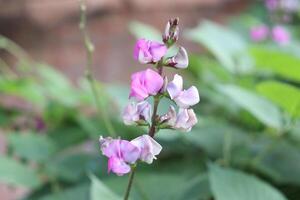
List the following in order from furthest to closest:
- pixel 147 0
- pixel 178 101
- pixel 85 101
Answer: pixel 147 0 → pixel 85 101 → pixel 178 101

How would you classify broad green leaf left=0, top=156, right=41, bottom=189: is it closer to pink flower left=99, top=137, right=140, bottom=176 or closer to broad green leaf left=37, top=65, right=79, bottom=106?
broad green leaf left=37, top=65, right=79, bottom=106

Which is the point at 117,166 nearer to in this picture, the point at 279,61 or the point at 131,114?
the point at 131,114

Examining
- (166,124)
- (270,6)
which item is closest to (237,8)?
(270,6)

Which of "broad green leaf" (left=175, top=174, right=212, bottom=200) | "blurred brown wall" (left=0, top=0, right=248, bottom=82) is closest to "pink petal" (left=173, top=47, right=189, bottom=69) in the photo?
"broad green leaf" (left=175, top=174, right=212, bottom=200)

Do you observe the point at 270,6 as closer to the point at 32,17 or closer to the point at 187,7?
the point at 32,17

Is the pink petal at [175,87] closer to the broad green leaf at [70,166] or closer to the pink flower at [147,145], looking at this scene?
the pink flower at [147,145]
